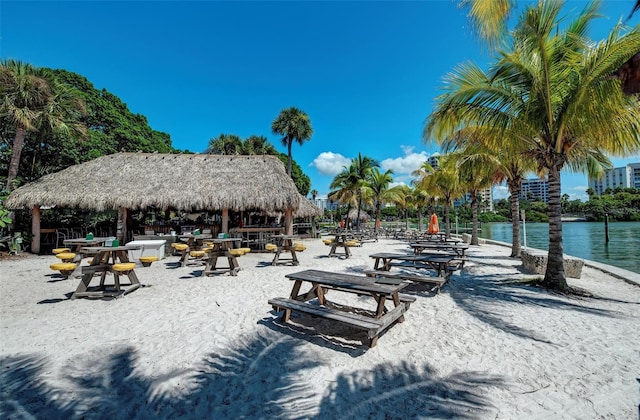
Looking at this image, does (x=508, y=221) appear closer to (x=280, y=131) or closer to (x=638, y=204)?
(x=638, y=204)

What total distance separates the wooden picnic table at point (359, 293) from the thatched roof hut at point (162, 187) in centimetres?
806

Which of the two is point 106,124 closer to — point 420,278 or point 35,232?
point 35,232

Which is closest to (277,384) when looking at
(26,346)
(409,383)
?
(409,383)

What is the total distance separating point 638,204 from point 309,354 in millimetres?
78278

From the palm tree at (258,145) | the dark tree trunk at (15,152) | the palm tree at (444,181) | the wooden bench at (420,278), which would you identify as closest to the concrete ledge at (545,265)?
the wooden bench at (420,278)

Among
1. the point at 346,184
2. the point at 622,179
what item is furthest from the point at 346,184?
the point at 622,179

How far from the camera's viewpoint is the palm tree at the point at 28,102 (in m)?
10.8

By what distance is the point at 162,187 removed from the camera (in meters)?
12.2

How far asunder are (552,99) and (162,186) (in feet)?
44.5

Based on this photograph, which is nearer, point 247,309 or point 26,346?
point 26,346

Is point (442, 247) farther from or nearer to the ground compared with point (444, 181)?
nearer to the ground

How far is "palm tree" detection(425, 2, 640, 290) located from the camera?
4.95 meters

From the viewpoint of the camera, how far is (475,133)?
24.6 feet

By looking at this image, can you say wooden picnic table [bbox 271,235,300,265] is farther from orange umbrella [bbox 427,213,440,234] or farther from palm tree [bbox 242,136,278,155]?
palm tree [bbox 242,136,278,155]
